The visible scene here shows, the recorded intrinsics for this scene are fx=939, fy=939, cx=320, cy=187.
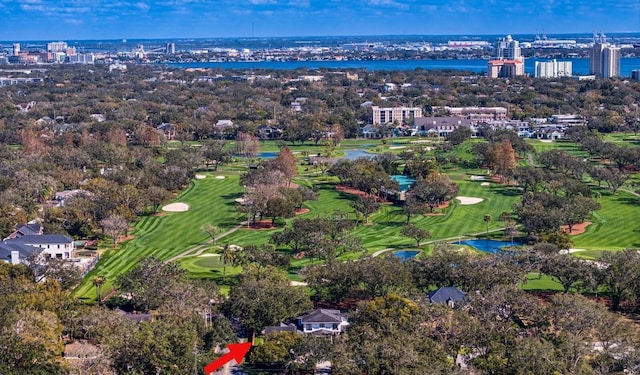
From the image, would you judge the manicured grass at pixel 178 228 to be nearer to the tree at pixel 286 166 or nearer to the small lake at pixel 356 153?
the tree at pixel 286 166

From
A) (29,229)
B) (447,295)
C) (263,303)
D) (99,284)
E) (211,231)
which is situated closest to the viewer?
(263,303)

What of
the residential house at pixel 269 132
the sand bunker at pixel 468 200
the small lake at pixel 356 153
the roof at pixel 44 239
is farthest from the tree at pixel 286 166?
the residential house at pixel 269 132

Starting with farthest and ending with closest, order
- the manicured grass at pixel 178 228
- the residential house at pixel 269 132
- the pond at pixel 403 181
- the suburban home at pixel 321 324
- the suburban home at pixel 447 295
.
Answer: the residential house at pixel 269 132
the pond at pixel 403 181
the manicured grass at pixel 178 228
the suburban home at pixel 447 295
the suburban home at pixel 321 324

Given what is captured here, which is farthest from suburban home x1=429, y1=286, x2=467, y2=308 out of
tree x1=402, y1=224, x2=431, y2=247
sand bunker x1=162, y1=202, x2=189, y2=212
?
sand bunker x1=162, y1=202, x2=189, y2=212

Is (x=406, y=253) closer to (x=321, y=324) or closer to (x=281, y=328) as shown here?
(x=321, y=324)

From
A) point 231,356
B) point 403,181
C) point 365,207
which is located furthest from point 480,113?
point 231,356

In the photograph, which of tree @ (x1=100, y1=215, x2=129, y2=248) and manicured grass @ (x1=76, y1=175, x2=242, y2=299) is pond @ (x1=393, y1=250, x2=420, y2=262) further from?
tree @ (x1=100, y1=215, x2=129, y2=248)

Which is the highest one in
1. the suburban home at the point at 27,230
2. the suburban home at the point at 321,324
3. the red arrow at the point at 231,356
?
the suburban home at the point at 27,230
